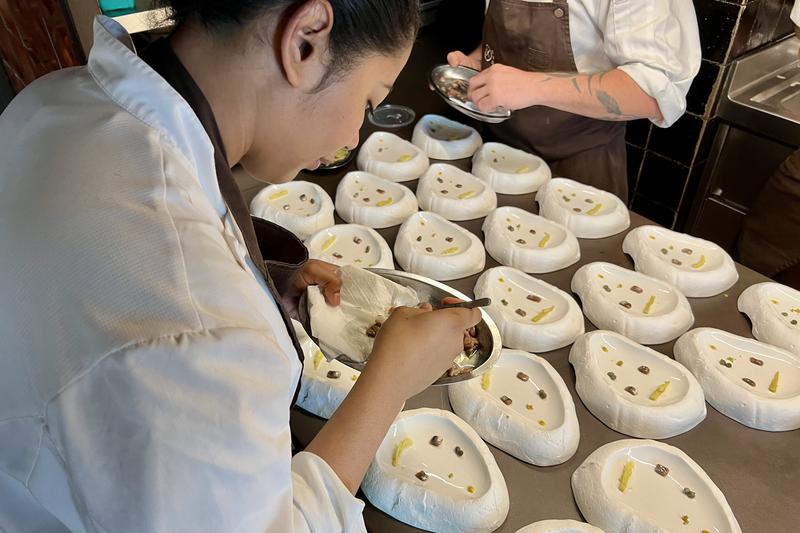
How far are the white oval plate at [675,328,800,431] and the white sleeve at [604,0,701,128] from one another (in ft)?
2.42

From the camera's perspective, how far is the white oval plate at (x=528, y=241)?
1.66 m

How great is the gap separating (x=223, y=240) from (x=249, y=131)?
0.70ft

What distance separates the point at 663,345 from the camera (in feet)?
4.80

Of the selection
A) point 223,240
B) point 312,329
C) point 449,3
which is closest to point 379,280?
point 312,329

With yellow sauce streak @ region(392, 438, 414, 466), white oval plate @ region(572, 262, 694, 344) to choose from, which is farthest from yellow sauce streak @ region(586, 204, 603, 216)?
yellow sauce streak @ region(392, 438, 414, 466)

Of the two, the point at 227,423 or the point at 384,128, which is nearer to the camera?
the point at 227,423

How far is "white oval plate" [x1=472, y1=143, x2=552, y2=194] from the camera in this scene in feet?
6.39

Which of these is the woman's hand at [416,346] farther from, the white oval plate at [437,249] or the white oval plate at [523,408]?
the white oval plate at [437,249]

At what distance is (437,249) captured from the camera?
169cm

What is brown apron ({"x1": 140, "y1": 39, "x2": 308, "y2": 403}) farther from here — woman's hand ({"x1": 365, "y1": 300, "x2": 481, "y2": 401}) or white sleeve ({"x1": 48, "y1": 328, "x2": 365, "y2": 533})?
white sleeve ({"x1": 48, "y1": 328, "x2": 365, "y2": 533})

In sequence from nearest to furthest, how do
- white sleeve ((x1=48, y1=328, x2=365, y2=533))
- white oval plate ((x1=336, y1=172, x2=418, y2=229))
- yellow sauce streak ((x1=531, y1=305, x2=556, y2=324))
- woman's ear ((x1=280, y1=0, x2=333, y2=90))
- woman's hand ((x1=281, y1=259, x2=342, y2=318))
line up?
white sleeve ((x1=48, y1=328, x2=365, y2=533)) < woman's ear ((x1=280, y1=0, x2=333, y2=90)) < woman's hand ((x1=281, y1=259, x2=342, y2=318)) < yellow sauce streak ((x1=531, y1=305, x2=556, y2=324)) < white oval plate ((x1=336, y1=172, x2=418, y2=229))

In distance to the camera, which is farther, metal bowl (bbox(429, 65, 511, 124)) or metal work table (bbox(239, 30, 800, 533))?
metal bowl (bbox(429, 65, 511, 124))

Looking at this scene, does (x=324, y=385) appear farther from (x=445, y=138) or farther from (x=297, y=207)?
(x=445, y=138)

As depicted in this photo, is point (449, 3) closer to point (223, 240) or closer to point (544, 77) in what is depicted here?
point (544, 77)
